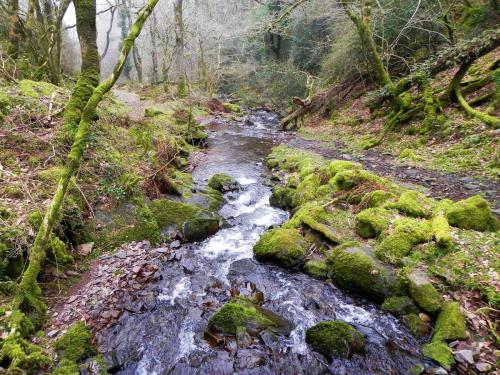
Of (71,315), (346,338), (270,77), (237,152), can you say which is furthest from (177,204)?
(270,77)

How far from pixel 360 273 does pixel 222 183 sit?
5967 mm

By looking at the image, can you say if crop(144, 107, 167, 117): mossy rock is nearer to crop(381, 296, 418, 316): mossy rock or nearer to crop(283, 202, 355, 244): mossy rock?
crop(283, 202, 355, 244): mossy rock

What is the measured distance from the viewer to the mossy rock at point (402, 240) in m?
5.41

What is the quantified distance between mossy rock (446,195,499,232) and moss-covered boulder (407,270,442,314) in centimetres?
150

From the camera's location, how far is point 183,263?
6.23m

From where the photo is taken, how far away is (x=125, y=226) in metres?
6.76

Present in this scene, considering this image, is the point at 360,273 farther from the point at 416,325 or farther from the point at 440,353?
the point at 440,353

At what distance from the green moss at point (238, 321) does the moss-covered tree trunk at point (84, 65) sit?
5.10 m

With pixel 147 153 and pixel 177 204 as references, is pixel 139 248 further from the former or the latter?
pixel 147 153

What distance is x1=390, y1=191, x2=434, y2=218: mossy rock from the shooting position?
6223 millimetres

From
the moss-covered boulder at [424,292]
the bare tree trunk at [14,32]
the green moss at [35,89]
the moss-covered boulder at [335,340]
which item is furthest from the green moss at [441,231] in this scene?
the bare tree trunk at [14,32]

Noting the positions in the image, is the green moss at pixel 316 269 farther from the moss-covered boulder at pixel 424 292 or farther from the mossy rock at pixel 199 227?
the mossy rock at pixel 199 227

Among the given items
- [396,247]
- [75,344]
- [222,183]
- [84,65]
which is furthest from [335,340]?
[84,65]

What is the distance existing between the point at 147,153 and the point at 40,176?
152 inches
